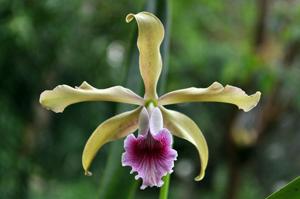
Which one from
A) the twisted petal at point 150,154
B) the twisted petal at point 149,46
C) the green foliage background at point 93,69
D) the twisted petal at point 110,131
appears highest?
the green foliage background at point 93,69

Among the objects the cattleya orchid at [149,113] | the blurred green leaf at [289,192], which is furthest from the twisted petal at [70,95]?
the blurred green leaf at [289,192]

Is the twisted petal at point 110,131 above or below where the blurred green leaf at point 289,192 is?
above

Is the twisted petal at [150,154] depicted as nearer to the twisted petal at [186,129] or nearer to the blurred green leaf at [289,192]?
the twisted petal at [186,129]

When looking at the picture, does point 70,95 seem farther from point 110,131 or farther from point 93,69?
point 93,69

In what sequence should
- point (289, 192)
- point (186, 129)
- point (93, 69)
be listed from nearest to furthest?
1. point (289, 192)
2. point (186, 129)
3. point (93, 69)

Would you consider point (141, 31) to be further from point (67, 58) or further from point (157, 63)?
point (67, 58)

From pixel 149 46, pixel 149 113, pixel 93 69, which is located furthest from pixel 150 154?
pixel 93 69

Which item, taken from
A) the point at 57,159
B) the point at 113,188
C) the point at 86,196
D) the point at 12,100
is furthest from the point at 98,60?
the point at 113,188

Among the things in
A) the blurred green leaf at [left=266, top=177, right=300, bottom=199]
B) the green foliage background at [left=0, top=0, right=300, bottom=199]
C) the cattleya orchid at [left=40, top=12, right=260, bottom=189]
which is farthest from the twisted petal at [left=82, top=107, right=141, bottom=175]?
the green foliage background at [left=0, top=0, right=300, bottom=199]
